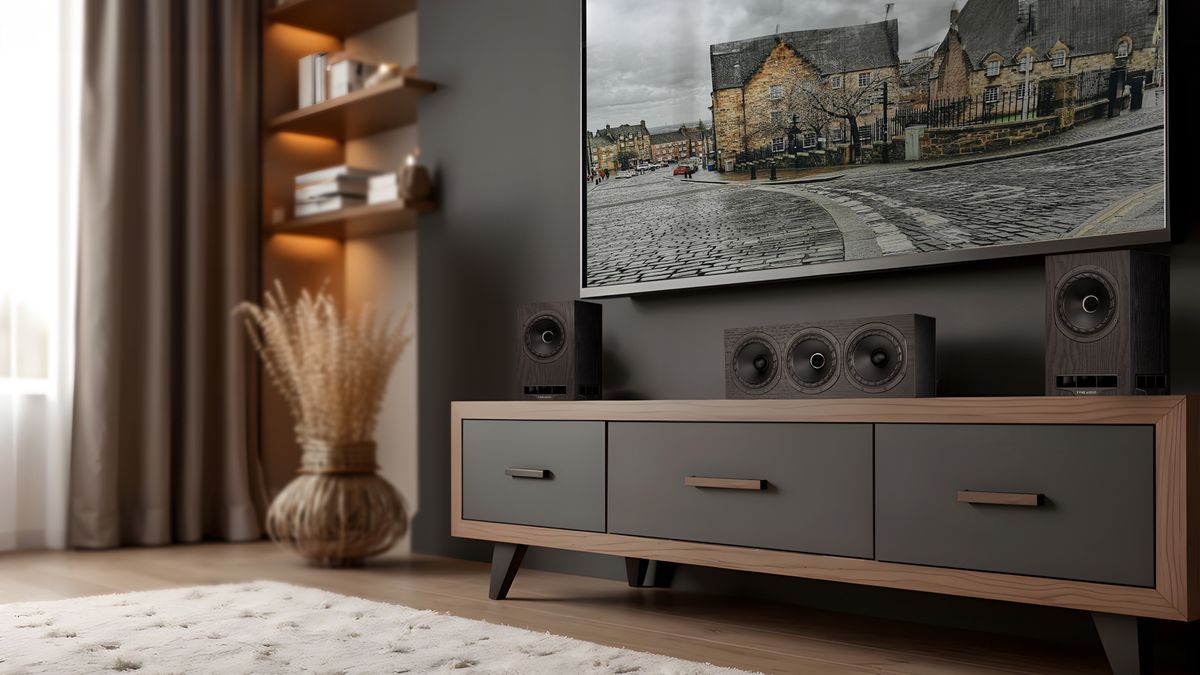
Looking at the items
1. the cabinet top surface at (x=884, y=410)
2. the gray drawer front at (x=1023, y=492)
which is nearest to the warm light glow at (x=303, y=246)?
the cabinet top surface at (x=884, y=410)

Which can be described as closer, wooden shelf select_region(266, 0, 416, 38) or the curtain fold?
the curtain fold

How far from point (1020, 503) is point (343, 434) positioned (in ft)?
6.96

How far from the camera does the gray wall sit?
2.32 metres

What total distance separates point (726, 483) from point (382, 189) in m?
2.04

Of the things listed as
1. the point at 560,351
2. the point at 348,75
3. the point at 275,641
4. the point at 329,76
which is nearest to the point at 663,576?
the point at 560,351

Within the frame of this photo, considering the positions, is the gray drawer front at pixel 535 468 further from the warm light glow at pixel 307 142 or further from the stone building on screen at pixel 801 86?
the warm light glow at pixel 307 142

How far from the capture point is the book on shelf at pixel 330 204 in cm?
398

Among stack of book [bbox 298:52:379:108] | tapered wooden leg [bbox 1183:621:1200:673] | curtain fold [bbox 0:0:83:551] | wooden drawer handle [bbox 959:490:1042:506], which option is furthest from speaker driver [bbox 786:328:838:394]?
curtain fold [bbox 0:0:83:551]

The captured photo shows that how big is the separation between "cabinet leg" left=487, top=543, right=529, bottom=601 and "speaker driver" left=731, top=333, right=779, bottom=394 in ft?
2.39

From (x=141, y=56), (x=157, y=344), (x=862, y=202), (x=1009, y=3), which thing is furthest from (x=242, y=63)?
(x=1009, y=3)

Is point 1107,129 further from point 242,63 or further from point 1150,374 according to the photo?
point 242,63

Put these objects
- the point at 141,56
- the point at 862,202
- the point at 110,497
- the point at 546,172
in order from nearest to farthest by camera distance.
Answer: the point at 862,202
the point at 546,172
the point at 110,497
the point at 141,56

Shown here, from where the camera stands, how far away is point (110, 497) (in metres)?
3.67

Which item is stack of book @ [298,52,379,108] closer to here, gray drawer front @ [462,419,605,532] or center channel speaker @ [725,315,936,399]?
gray drawer front @ [462,419,605,532]
